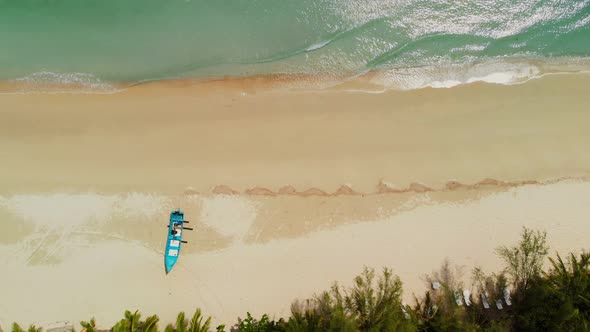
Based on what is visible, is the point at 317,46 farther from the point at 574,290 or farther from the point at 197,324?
the point at 574,290

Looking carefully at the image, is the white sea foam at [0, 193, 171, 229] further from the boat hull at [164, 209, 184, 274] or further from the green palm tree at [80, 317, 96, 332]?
the green palm tree at [80, 317, 96, 332]

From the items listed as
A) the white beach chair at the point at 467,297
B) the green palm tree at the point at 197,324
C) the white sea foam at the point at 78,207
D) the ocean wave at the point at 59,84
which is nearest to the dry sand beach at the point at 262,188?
the white sea foam at the point at 78,207

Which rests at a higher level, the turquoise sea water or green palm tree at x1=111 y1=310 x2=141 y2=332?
the turquoise sea water

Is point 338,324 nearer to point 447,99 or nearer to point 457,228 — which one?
point 457,228

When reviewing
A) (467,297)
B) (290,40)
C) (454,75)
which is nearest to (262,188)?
(290,40)

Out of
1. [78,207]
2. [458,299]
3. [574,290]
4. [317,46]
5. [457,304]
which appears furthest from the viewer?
[317,46]

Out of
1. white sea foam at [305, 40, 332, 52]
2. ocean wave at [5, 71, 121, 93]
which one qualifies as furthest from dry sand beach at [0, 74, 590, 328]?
white sea foam at [305, 40, 332, 52]

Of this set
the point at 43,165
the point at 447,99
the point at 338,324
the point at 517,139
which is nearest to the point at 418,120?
the point at 447,99
